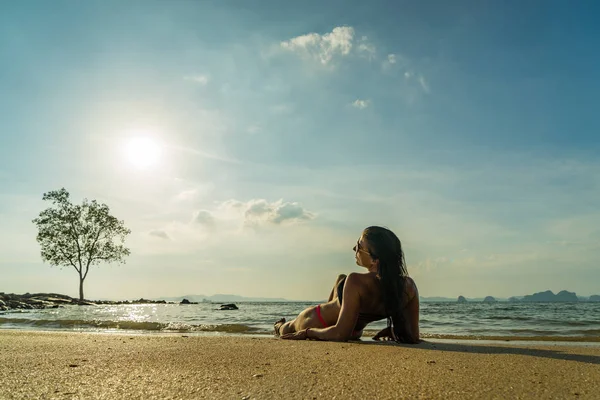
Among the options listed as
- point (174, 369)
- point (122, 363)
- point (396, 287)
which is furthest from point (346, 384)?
point (396, 287)

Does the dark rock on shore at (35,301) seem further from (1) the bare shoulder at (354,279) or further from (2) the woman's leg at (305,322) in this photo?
(1) the bare shoulder at (354,279)

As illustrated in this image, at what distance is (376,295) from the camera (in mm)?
6133

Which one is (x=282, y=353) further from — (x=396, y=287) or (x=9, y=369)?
(x=9, y=369)

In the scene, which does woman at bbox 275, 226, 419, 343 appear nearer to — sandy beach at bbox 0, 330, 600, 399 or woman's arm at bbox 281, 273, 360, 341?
woman's arm at bbox 281, 273, 360, 341

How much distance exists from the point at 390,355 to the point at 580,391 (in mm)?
1984

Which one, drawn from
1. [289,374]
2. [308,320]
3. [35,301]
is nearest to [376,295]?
[308,320]

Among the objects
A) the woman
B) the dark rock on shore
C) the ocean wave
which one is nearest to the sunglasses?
the woman

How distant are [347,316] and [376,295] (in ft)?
1.69

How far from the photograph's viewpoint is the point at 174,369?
3.83 m

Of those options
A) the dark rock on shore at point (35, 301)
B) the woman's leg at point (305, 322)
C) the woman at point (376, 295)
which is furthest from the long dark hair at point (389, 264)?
the dark rock on shore at point (35, 301)

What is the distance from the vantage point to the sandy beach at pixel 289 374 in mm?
2936

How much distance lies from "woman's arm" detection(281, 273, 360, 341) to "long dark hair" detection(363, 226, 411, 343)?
38 centimetres

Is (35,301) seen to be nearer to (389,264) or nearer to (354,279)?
(354,279)

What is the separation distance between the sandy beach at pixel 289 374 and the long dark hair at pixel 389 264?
82cm
